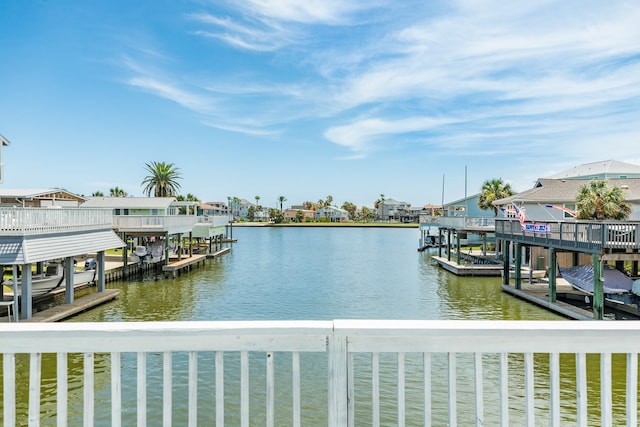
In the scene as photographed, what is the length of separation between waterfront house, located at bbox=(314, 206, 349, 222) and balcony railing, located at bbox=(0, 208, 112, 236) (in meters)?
138

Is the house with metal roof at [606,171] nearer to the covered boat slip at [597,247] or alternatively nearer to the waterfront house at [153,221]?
the covered boat slip at [597,247]

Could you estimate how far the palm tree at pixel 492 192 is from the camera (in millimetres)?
Answer: 46391

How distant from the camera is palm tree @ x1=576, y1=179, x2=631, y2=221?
72.9 ft

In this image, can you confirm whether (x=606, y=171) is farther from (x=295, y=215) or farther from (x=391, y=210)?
(x=391, y=210)

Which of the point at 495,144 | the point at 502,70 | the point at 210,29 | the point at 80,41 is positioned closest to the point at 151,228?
the point at 80,41

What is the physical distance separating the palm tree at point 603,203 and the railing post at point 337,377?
82.3ft

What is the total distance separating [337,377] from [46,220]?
1706 cm

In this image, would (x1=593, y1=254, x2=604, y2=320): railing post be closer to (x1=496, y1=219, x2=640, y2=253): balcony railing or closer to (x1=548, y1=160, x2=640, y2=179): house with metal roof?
(x1=496, y1=219, x2=640, y2=253): balcony railing

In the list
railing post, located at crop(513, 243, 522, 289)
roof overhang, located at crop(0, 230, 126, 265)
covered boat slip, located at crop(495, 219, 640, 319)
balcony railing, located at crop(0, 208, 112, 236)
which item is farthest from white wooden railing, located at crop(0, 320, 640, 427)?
railing post, located at crop(513, 243, 522, 289)

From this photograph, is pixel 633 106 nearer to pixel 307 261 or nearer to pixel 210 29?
pixel 307 261

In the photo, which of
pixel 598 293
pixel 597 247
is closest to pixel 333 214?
pixel 597 247

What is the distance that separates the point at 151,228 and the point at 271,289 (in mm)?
10202

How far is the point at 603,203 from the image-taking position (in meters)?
22.2

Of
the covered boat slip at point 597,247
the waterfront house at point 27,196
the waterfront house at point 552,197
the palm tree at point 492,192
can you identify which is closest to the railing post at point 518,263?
the covered boat slip at point 597,247
